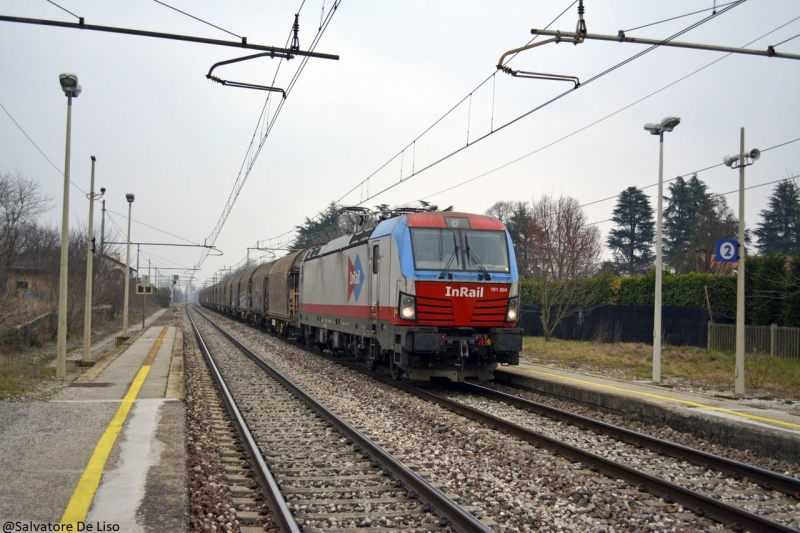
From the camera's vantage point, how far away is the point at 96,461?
670 cm

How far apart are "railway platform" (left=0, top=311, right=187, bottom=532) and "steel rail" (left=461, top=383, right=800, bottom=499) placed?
5676 mm

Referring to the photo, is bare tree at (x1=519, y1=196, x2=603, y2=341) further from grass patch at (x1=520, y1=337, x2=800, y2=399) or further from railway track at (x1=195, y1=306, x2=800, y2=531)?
railway track at (x1=195, y1=306, x2=800, y2=531)

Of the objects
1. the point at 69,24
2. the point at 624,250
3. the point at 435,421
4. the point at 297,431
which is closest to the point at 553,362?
the point at 435,421

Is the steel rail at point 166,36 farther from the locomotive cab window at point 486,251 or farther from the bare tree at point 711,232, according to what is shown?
the bare tree at point 711,232

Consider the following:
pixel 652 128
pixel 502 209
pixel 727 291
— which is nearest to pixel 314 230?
pixel 502 209

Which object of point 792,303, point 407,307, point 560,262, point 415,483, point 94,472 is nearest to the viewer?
point 94,472

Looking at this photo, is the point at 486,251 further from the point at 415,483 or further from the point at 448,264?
the point at 415,483

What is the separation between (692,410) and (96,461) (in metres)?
8.09

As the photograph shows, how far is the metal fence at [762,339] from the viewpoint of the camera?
20891 mm

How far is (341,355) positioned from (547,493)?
597 inches

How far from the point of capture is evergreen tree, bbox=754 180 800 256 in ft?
153

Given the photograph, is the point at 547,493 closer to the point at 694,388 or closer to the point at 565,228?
the point at 694,388

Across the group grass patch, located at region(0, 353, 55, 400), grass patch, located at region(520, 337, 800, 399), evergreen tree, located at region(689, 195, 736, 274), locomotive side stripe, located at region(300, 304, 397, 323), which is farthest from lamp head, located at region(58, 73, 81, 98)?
evergreen tree, located at region(689, 195, 736, 274)

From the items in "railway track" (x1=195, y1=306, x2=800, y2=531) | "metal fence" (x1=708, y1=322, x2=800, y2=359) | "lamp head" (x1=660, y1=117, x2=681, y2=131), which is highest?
"lamp head" (x1=660, y1=117, x2=681, y2=131)
